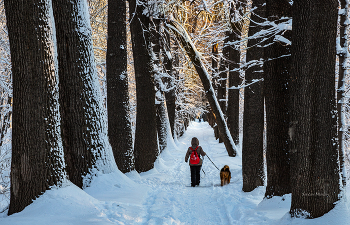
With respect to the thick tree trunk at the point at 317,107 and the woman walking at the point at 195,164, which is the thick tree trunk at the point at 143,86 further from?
the thick tree trunk at the point at 317,107

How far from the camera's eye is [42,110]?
4.68 m

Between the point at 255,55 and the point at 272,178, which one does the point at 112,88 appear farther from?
the point at 272,178

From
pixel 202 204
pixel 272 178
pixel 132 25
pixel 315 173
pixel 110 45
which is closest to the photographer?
pixel 315 173

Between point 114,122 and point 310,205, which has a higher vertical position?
point 114,122

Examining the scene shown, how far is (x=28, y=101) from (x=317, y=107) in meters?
4.46

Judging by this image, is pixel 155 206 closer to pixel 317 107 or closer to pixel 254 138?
pixel 254 138

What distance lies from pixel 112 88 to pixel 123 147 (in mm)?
1918

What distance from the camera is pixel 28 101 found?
15.1ft

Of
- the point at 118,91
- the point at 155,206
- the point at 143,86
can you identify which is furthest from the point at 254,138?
the point at 143,86

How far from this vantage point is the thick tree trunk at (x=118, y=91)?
365 inches

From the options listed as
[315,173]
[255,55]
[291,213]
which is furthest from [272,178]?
[255,55]

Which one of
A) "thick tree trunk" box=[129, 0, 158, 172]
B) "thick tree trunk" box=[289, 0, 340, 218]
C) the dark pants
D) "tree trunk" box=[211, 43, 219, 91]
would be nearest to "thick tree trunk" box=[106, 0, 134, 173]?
"thick tree trunk" box=[129, 0, 158, 172]

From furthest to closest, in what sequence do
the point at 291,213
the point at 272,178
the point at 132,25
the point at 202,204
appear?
1. the point at 132,25
2. the point at 202,204
3. the point at 272,178
4. the point at 291,213

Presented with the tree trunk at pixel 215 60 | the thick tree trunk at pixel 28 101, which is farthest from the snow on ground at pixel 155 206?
the tree trunk at pixel 215 60
